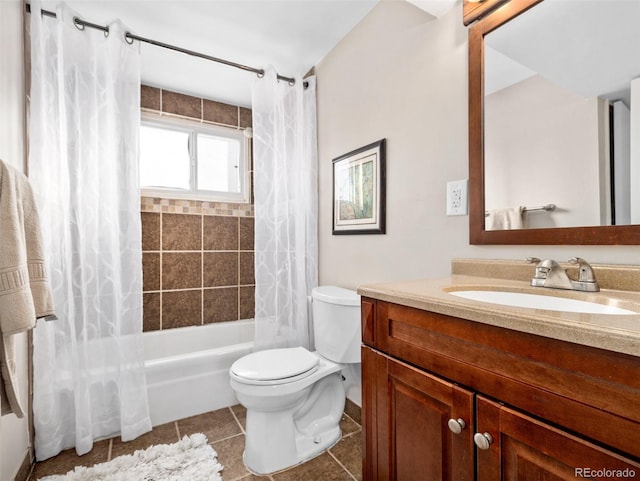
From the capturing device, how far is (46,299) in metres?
1.09

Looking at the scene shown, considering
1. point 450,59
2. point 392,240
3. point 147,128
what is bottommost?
point 392,240

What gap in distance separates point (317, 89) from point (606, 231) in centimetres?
192

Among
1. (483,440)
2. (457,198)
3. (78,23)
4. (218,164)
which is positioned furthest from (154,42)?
(483,440)

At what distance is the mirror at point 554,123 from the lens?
0.87 m

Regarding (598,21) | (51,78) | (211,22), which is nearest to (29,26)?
(51,78)

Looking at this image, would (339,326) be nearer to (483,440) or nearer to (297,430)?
(297,430)

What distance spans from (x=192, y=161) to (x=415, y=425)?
8.16 feet

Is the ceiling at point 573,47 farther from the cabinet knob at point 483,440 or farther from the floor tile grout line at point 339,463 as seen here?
the floor tile grout line at point 339,463

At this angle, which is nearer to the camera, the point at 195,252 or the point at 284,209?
the point at 284,209

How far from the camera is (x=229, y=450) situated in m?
1.60

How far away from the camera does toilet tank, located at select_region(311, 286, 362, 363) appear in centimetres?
160

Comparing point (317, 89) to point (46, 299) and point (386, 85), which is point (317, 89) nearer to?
point (386, 85)

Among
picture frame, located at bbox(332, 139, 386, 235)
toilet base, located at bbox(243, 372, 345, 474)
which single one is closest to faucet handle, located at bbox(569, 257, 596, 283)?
picture frame, located at bbox(332, 139, 386, 235)

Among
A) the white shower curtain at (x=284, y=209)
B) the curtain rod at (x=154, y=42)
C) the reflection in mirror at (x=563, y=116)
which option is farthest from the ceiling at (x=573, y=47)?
the curtain rod at (x=154, y=42)
